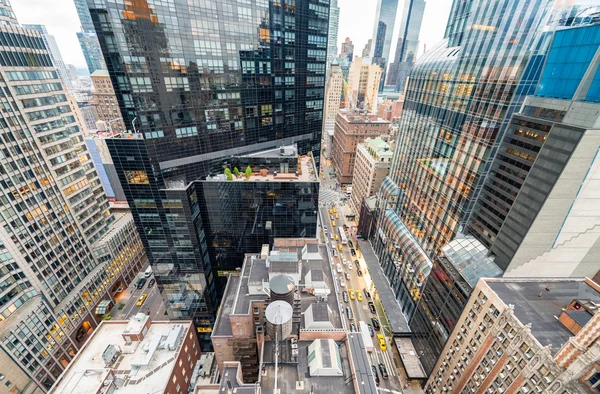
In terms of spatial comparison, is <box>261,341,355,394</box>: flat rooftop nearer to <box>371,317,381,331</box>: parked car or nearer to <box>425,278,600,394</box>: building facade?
<box>425,278,600,394</box>: building facade

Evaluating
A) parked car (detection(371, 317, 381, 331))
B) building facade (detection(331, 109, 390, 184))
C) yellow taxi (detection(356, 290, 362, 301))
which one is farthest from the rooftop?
parked car (detection(371, 317, 381, 331))

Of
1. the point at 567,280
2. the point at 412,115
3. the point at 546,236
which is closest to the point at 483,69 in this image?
the point at 412,115

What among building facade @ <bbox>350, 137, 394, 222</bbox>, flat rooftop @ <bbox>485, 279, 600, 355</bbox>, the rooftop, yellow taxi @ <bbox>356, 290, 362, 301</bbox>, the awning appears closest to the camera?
flat rooftop @ <bbox>485, 279, 600, 355</bbox>

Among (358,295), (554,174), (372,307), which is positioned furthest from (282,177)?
(372,307)

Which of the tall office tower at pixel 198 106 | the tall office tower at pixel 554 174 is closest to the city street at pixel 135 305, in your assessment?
the tall office tower at pixel 198 106

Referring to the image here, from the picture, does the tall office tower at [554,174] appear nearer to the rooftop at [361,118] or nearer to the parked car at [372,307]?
the parked car at [372,307]

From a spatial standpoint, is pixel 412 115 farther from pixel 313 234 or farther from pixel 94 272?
pixel 94 272

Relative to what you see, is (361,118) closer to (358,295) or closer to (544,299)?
(358,295)
